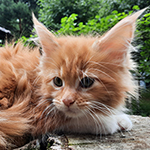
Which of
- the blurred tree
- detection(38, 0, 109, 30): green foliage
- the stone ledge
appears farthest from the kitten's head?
the blurred tree

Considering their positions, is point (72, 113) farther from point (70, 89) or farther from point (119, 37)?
point (119, 37)

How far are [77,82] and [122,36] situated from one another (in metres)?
0.50

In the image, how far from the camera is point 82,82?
119 cm

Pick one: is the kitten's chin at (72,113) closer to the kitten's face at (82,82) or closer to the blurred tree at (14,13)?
the kitten's face at (82,82)

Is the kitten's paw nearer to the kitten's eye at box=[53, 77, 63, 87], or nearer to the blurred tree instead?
the kitten's eye at box=[53, 77, 63, 87]

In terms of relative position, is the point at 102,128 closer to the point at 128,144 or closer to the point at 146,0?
the point at 128,144

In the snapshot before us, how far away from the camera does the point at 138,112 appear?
4.38 metres

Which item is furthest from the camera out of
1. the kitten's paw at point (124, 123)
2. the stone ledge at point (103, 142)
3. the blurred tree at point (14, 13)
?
the blurred tree at point (14, 13)

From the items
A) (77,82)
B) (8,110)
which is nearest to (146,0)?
(77,82)

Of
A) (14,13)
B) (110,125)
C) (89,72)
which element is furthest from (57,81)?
(14,13)

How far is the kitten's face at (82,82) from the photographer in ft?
3.77

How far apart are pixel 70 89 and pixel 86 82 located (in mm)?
129

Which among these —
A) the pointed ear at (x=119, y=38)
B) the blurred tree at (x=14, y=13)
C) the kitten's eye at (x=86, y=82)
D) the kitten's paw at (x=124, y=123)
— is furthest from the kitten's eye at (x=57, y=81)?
the blurred tree at (x=14, y=13)

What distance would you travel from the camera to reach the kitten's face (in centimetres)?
115
